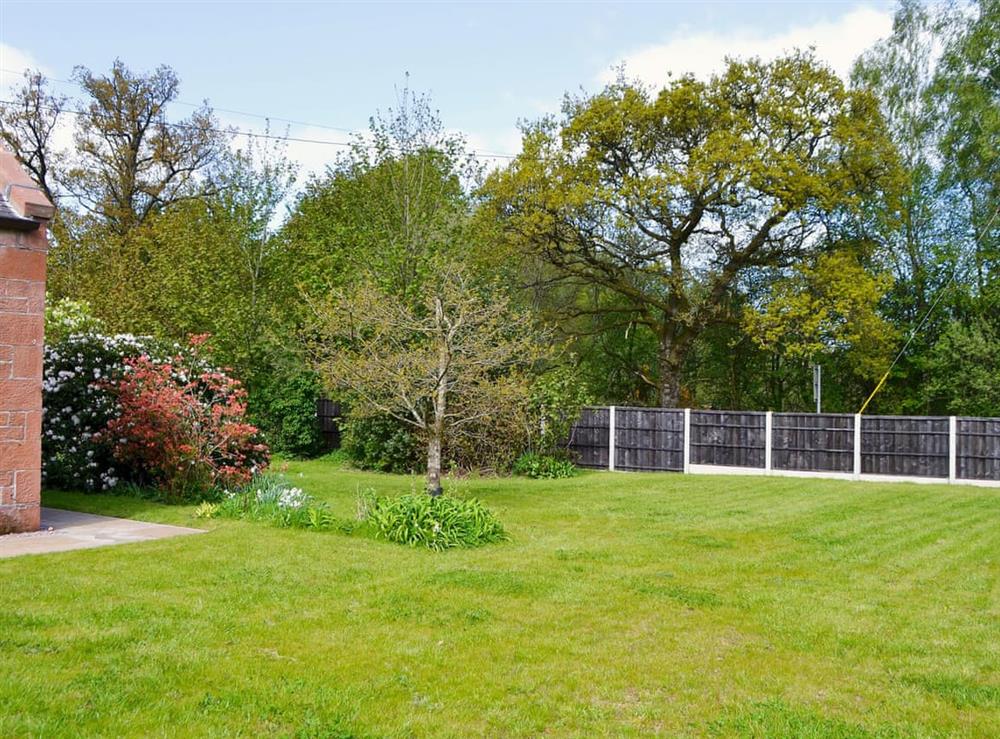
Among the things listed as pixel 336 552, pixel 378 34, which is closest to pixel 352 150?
pixel 378 34

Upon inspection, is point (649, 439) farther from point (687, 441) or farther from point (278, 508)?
point (278, 508)

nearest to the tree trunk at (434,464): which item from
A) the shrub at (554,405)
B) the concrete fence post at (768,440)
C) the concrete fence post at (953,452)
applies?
the shrub at (554,405)

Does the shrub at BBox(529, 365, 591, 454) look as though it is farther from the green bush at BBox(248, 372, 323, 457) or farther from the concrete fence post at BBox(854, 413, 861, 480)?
the green bush at BBox(248, 372, 323, 457)

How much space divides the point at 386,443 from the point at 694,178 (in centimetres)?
1072

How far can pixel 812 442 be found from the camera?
19.2 m

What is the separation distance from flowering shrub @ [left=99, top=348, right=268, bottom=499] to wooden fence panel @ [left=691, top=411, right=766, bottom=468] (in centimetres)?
1087

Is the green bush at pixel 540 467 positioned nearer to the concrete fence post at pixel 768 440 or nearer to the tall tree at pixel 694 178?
the concrete fence post at pixel 768 440

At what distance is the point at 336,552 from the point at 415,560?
0.81m

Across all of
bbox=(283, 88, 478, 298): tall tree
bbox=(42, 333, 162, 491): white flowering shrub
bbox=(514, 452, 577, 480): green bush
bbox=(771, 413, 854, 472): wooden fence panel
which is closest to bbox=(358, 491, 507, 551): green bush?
bbox=(42, 333, 162, 491): white flowering shrub

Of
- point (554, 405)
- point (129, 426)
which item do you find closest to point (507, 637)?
point (129, 426)

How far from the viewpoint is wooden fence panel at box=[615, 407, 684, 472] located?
20078mm

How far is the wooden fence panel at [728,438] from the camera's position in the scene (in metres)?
19.6

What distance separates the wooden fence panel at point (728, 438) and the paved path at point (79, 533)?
12936 millimetres

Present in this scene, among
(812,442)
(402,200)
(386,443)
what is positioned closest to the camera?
(402,200)
